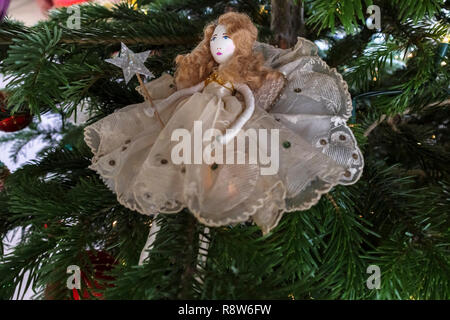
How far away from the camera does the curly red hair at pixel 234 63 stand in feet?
1.27

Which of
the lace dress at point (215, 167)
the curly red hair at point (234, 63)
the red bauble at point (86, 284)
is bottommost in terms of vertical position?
the red bauble at point (86, 284)

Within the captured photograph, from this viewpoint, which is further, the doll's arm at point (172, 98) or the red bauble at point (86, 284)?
the doll's arm at point (172, 98)

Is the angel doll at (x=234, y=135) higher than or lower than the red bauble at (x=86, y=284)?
higher

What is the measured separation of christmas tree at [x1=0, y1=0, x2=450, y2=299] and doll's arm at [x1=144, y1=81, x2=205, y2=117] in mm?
82

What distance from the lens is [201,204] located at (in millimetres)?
281

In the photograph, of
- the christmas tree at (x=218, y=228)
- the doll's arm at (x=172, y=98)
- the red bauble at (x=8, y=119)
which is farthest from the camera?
the red bauble at (x=8, y=119)

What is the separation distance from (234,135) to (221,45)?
13 cm

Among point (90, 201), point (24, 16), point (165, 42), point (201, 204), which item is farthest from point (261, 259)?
point (24, 16)

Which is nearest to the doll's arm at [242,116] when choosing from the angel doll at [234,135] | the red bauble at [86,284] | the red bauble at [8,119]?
the angel doll at [234,135]

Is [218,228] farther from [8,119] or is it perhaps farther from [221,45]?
[8,119]

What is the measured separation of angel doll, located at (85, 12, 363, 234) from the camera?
293mm

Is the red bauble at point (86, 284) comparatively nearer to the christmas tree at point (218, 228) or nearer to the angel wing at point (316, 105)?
the christmas tree at point (218, 228)

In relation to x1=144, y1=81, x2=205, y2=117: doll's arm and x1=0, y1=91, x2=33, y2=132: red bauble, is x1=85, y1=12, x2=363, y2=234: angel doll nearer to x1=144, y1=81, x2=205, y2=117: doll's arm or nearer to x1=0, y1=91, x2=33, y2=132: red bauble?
x1=144, y1=81, x2=205, y2=117: doll's arm
